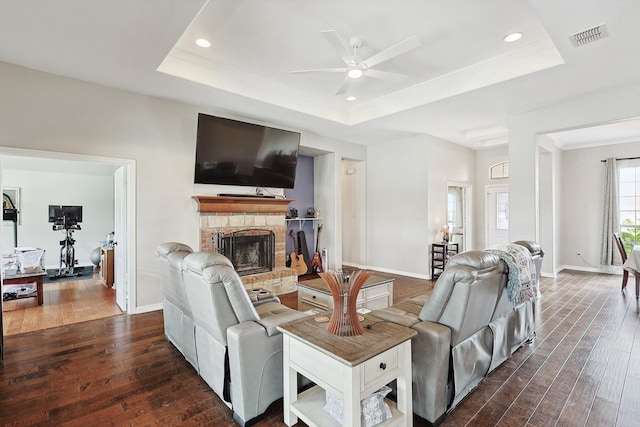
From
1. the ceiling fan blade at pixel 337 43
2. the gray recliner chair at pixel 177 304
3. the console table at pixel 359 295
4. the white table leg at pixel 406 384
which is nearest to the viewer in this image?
the white table leg at pixel 406 384

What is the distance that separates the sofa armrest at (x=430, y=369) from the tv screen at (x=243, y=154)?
3.70m

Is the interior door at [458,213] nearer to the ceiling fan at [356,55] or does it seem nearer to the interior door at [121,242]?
the ceiling fan at [356,55]

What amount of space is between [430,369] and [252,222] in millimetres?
3733

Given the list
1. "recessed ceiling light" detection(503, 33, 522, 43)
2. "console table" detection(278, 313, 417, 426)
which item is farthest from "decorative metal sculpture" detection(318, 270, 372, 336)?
"recessed ceiling light" detection(503, 33, 522, 43)

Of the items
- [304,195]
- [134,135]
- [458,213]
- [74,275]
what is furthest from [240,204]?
[458,213]

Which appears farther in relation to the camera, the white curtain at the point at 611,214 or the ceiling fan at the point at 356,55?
the white curtain at the point at 611,214

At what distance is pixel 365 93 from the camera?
16.1 feet

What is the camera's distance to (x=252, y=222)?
516 cm

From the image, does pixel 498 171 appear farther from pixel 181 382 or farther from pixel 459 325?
pixel 181 382

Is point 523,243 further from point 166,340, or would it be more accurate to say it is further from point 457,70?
point 166,340

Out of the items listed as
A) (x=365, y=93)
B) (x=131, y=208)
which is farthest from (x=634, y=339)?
(x=131, y=208)

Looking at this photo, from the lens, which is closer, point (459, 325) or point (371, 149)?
point (459, 325)

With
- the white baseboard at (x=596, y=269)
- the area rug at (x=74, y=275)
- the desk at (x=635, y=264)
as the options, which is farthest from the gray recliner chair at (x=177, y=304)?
the white baseboard at (x=596, y=269)

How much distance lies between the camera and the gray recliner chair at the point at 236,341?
196 centimetres
